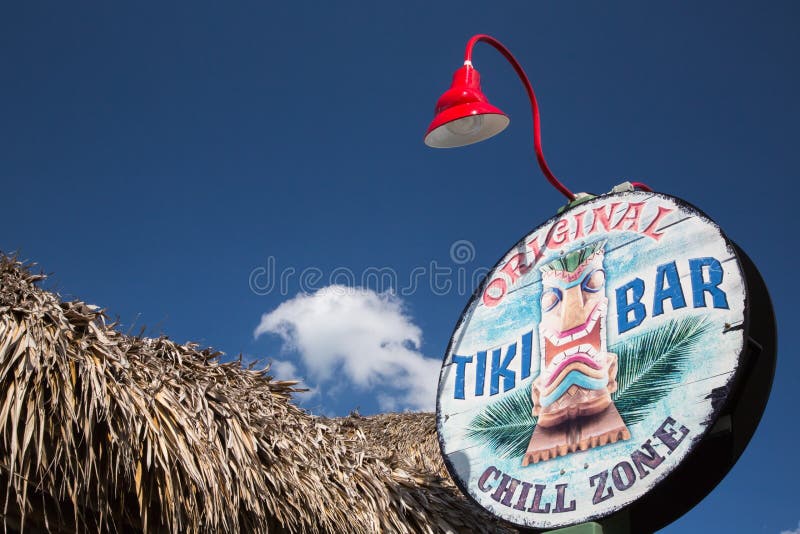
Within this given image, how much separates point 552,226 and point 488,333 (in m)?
0.73

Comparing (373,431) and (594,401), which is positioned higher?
(373,431)

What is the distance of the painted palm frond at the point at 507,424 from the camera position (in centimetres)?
398

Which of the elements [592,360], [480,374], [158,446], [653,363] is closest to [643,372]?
[653,363]

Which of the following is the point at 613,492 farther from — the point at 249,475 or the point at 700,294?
the point at 249,475

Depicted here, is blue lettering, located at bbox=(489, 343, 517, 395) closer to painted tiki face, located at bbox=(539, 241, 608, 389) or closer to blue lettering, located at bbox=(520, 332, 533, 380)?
blue lettering, located at bbox=(520, 332, 533, 380)

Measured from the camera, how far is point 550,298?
14.1 feet

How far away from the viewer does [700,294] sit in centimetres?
355

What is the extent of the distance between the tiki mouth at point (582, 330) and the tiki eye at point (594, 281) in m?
0.10

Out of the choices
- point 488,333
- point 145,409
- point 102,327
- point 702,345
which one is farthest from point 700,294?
point 102,327

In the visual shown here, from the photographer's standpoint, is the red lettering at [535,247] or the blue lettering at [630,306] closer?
the blue lettering at [630,306]

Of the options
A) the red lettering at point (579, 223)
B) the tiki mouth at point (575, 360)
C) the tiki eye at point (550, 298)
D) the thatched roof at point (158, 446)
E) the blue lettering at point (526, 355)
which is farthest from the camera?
the red lettering at point (579, 223)

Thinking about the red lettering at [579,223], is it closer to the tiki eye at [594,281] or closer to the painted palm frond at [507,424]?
the tiki eye at [594,281]

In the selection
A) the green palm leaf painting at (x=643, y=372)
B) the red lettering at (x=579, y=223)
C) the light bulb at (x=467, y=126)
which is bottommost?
the green palm leaf painting at (x=643, y=372)

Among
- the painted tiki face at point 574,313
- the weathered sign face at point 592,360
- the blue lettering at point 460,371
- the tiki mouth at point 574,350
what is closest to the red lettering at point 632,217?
the weathered sign face at point 592,360
